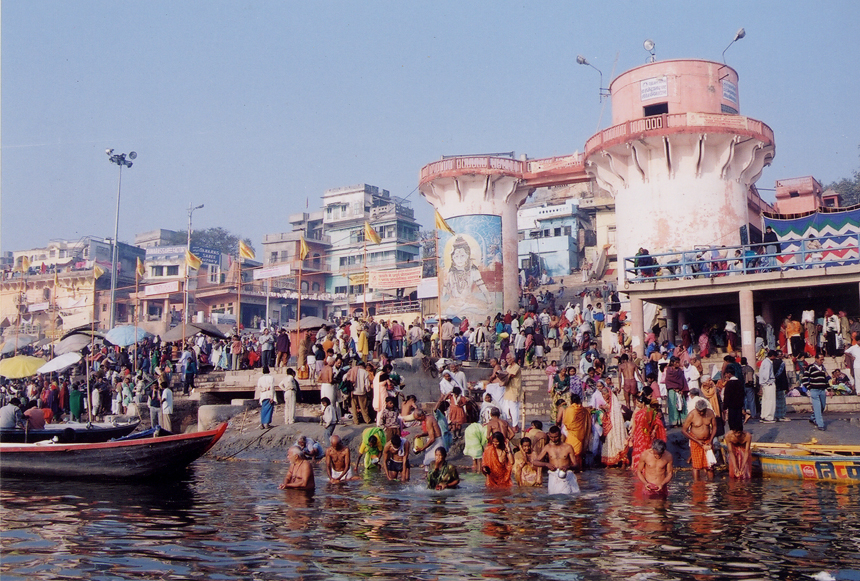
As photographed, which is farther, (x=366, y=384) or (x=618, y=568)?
(x=366, y=384)

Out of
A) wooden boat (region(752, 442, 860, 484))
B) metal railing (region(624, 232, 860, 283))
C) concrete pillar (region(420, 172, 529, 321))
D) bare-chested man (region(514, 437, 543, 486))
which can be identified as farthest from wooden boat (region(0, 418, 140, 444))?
concrete pillar (region(420, 172, 529, 321))

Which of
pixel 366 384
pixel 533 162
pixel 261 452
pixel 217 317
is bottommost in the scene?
pixel 261 452

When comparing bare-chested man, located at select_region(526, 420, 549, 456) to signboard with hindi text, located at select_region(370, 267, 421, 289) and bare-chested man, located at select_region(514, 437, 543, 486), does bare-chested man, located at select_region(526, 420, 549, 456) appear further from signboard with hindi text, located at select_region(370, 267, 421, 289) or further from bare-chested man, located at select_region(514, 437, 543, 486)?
signboard with hindi text, located at select_region(370, 267, 421, 289)

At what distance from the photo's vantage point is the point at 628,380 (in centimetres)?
1536

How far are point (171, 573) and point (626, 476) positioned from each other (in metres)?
7.70

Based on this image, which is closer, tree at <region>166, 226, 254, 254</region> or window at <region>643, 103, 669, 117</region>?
window at <region>643, 103, 669, 117</region>

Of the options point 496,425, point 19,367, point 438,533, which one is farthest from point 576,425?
point 19,367

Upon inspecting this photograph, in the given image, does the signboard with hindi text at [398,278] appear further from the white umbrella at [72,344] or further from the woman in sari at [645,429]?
the woman in sari at [645,429]

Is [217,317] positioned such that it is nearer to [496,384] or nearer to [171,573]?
[496,384]

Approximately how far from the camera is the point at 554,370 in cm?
1797

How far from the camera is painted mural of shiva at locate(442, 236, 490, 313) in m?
29.9

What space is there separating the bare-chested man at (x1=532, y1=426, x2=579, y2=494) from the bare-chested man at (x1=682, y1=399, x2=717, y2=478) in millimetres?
2475

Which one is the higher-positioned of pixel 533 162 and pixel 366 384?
pixel 533 162

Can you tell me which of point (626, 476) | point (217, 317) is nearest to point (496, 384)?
point (626, 476)
